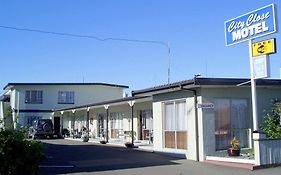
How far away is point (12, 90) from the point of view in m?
52.9

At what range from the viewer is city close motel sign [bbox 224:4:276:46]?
1692 cm

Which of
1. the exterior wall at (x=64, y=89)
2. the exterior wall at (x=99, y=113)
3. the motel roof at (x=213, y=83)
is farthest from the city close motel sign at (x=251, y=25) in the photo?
the exterior wall at (x=64, y=89)

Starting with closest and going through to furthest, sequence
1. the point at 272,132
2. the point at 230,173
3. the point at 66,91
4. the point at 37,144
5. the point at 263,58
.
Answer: the point at 37,144
the point at 230,173
the point at 263,58
the point at 272,132
the point at 66,91

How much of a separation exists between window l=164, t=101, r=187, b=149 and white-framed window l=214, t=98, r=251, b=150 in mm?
1698

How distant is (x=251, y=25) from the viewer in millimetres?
17734

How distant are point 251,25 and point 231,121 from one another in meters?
4.68

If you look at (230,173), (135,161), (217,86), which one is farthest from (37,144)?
(217,86)

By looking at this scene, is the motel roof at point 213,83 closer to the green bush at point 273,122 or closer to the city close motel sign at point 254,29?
the green bush at point 273,122

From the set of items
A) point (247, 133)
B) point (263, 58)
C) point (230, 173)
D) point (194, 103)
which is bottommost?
point (230, 173)

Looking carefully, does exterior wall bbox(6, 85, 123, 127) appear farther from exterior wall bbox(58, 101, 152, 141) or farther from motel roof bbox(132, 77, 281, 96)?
motel roof bbox(132, 77, 281, 96)

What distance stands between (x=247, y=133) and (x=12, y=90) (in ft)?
126

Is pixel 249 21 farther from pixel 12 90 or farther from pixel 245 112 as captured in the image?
pixel 12 90

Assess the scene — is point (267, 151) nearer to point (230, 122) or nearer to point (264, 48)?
point (230, 122)

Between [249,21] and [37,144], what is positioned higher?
[249,21]
